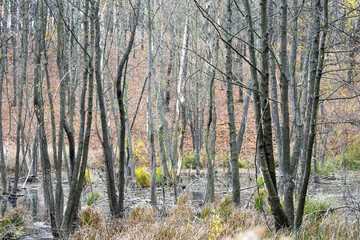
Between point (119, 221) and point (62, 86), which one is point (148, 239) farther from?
point (62, 86)

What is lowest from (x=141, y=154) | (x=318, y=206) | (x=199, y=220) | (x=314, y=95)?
(x=199, y=220)

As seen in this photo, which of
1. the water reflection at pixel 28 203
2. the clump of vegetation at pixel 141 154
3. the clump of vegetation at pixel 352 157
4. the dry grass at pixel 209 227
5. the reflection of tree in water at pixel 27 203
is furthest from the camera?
the clump of vegetation at pixel 141 154

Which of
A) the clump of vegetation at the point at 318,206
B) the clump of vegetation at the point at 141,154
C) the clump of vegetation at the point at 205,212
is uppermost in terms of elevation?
the clump of vegetation at the point at 141,154

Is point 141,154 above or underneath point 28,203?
above

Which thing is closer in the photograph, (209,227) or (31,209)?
(209,227)

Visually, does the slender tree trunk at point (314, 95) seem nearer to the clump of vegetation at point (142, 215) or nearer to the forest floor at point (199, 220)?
the forest floor at point (199, 220)

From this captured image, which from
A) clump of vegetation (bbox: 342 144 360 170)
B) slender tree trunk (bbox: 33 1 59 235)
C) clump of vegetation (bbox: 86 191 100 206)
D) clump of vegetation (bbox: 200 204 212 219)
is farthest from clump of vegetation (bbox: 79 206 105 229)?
clump of vegetation (bbox: 342 144 360 170)

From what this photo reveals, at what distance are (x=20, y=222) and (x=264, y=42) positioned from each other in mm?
4953

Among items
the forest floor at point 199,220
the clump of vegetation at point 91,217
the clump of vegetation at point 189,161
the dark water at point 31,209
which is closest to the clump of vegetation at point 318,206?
the forest floor at point 199,220

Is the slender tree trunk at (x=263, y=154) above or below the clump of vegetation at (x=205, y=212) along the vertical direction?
above

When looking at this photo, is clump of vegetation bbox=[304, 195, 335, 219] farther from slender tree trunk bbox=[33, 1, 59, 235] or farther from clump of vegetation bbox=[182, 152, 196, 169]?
clump of vegetation bbox=[182, 152, 196, 169]

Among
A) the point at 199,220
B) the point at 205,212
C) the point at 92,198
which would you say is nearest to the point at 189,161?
the point at 92,198

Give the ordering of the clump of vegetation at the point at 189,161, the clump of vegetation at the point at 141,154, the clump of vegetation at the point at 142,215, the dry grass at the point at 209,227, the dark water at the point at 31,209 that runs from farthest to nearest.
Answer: the clump of vegetation at the point at 189,161 → the clump of vegetation at the point at 141,154 → the dark water at the point at 31,209 → the clump of vegetation at the point at 142,215 → the dry grass at the point at 209,227

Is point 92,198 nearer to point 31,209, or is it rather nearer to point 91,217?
point 91,217
